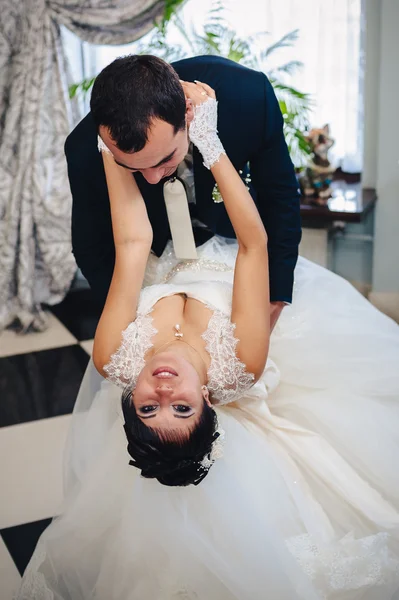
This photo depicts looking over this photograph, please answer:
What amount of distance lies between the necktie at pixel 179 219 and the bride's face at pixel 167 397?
41 centimetres

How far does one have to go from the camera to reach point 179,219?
195 centimetres

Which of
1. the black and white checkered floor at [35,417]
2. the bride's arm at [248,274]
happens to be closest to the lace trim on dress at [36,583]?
the black and white checkered floor at [35,417]

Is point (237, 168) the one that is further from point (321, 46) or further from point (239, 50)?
point (321, 46)

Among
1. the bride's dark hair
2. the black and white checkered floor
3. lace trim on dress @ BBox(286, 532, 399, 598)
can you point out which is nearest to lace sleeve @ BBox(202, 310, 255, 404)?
the bride's dark hair

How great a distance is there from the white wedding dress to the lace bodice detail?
80mm

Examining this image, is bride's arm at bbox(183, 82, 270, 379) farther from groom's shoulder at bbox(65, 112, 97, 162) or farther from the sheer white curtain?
the sheer white curtain

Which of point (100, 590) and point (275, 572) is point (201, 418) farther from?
point (100, 590)

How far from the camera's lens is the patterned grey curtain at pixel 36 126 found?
349 cm

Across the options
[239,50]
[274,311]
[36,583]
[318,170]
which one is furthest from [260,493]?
[239,50]

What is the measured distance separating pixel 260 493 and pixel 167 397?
343 mm

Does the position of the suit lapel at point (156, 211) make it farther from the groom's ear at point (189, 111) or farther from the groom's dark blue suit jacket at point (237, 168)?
the groom's ear at point (189, 111)

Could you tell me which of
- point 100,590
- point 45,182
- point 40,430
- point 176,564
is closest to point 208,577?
point 176,564

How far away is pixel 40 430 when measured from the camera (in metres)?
2.90

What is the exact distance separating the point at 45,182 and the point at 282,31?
1271 mm
